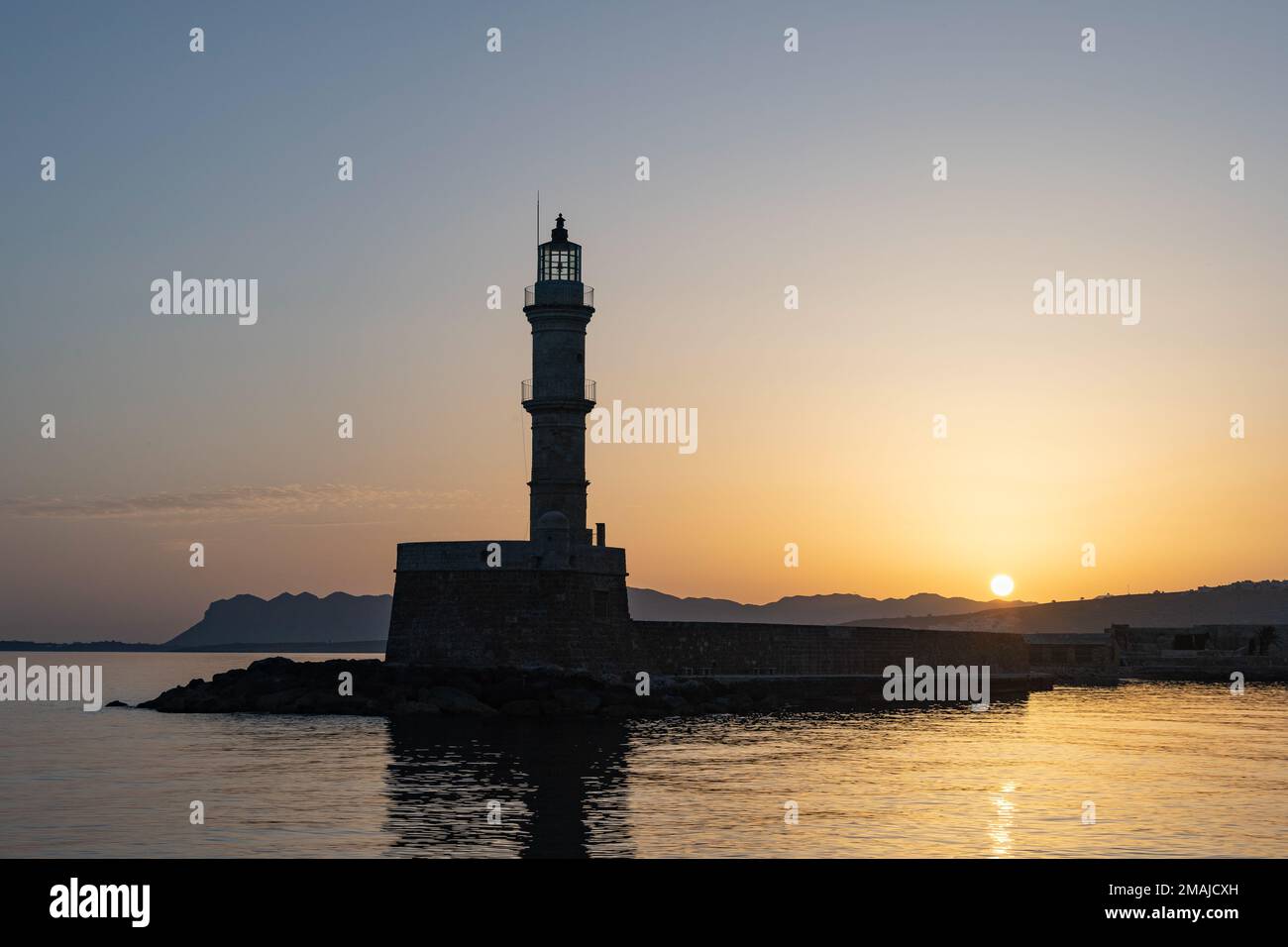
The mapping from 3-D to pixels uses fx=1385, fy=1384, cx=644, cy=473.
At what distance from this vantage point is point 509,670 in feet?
144

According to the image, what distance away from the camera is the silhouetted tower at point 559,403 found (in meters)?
46.5

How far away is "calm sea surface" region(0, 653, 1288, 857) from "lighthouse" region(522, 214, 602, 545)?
8.56 meters

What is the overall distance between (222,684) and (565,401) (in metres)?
16.3

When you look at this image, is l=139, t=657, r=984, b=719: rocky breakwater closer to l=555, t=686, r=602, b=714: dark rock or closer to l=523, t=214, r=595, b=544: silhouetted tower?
l=555, t=686, r=602, b=714: dark rock

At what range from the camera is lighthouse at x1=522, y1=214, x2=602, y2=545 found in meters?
46.5

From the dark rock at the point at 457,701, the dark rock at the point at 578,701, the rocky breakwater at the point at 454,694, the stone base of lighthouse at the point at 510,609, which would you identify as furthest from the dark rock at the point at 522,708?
the stone base of lighthouse at the point at 510,609

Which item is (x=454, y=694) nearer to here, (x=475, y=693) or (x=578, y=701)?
(x=475, y=693)

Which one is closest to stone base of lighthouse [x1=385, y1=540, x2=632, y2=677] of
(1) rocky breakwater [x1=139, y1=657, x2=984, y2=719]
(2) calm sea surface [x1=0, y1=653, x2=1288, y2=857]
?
(1) rocky breakwater [x1=139, y1=657, x2=984, y2=719]

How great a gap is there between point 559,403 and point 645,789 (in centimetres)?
2170

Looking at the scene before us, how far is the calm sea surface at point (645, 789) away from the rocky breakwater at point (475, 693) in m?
1.40
